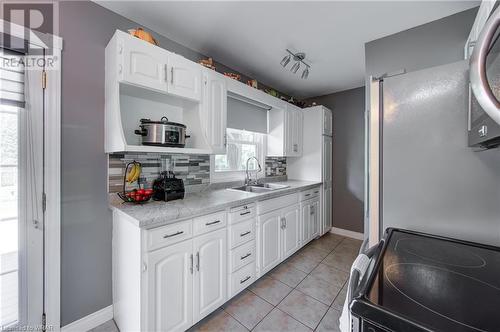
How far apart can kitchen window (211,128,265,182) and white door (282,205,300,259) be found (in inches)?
31.3

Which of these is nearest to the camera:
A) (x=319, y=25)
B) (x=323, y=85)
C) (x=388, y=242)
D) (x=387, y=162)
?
(x=388, y=242)

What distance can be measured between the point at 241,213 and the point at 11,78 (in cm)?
185

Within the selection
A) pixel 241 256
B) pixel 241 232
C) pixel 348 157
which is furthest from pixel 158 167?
pixel 348 157

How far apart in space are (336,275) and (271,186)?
4.28 ft

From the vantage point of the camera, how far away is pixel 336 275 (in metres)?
2.31

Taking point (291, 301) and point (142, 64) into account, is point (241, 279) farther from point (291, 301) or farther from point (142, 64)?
point (142, 64)

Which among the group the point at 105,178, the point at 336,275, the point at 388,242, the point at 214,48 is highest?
the point at 214,48

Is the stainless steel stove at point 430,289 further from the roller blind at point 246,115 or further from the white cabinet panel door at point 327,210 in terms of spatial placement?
the white cabinet panel door at point 327,210

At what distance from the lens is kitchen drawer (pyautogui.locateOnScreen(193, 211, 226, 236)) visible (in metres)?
1.54

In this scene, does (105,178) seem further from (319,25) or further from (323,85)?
(323,85)

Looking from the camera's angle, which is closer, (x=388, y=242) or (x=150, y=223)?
(x=388, y=242)

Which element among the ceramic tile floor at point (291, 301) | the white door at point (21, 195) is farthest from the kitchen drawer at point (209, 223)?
the white door at point (21, 195)

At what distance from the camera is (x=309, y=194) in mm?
2984

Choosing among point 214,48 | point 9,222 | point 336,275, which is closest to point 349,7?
Result: point 214,48
